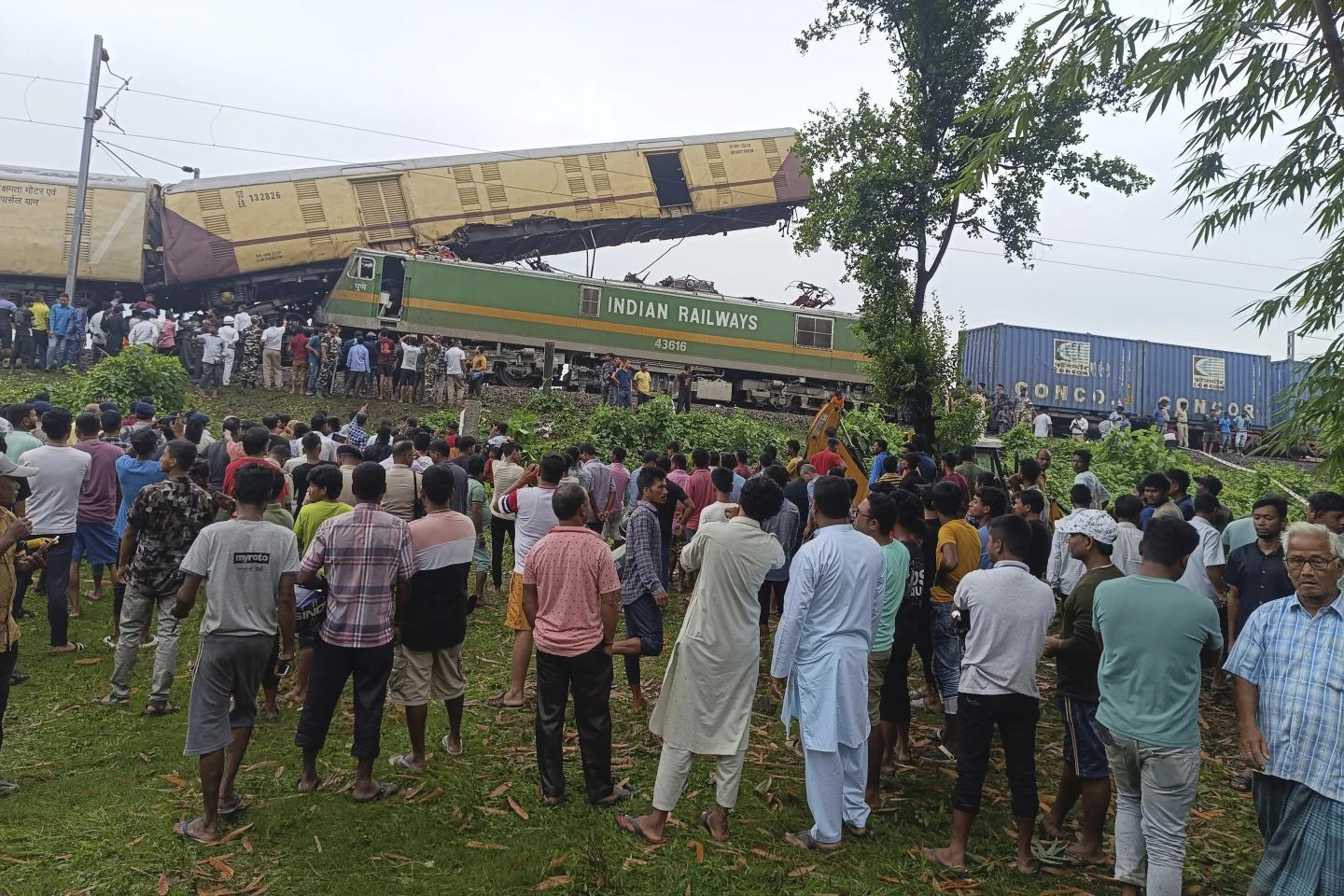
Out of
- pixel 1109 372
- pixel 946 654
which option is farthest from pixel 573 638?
pixel 1109 372

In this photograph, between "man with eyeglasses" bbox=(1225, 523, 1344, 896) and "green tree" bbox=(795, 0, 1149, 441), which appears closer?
"man with eyeglasses" bbox=(1225, 523, 1344, 896)

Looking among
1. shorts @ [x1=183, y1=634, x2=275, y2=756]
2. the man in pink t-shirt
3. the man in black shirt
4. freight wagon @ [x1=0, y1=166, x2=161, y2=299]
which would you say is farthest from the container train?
the man in black shirt

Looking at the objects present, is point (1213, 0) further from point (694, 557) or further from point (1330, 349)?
point (694, 557)

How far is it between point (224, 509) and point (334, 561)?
1924 mm

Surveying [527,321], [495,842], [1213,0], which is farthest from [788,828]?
[527,321]

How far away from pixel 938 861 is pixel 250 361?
58.0 ft

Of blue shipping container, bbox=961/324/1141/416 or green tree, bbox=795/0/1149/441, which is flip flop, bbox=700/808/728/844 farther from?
blue shipping container, bbox=961/324/1141/416

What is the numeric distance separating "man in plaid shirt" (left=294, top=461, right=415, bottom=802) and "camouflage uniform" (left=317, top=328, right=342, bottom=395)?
14998 mm

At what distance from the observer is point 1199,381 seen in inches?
1072

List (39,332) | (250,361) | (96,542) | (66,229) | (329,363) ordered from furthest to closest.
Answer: (66,229) → (329,363) → (250,361) → (39,332) → (96,542)

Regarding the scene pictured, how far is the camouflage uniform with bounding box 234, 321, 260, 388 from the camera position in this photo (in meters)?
17.6

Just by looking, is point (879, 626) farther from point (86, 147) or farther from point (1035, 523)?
point (86, 147)

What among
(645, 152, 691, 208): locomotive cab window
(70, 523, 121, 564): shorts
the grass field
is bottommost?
the grass field

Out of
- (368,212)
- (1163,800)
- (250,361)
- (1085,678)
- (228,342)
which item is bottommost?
(1163,800)
